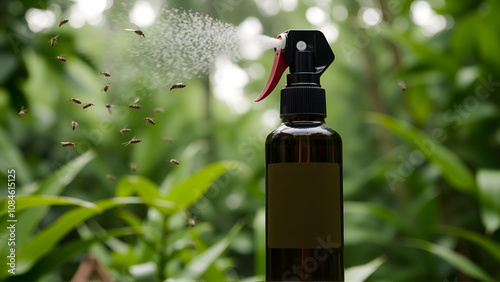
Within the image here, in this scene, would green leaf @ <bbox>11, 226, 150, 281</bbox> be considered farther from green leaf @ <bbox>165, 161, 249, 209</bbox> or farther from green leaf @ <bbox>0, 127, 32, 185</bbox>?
green leaf @ <bbox>0, 127, 32, 185</bbox>

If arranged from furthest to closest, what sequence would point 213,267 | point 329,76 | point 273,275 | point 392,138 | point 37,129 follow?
point 329,76
point 392,138
point 37,129
point 213,267
point 273,275

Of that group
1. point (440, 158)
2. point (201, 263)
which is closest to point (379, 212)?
point (440, 158)

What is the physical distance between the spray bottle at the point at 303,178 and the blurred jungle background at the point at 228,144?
5 centimetres

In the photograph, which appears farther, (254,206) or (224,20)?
(254,206)

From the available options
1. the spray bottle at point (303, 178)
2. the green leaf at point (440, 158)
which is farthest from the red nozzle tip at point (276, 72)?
the green leaf at point (440, 158)

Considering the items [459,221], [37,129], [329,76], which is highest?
[329,76]

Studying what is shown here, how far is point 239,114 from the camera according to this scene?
1.58m

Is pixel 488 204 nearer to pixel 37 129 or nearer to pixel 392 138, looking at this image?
pixel 392 138

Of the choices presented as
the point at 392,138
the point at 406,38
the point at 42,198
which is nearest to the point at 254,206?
the point at 392,138

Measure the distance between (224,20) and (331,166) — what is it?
0.50 ft

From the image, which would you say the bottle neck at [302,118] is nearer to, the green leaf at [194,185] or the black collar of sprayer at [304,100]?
the black collar of sprayer at [304,100]

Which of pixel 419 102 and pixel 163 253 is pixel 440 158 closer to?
pixel 419 102

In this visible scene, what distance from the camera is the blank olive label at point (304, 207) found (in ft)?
1.25

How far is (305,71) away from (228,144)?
1.02 m
